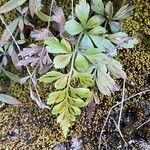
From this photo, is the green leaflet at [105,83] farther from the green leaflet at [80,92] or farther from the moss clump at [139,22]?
the moss clump at [139,22]

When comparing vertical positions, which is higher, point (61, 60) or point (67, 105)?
point (61, 60)

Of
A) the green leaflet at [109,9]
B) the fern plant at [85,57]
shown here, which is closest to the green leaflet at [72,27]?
the fern plant at [85,57]

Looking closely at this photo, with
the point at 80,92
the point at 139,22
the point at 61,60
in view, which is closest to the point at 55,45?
the point at 61,60

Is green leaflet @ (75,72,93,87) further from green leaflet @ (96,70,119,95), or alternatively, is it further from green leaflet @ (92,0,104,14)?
green leaflet @ (92,0,104,14)

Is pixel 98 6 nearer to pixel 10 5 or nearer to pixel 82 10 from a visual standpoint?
pixel 82 10

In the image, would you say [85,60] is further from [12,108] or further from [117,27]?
[12,108]

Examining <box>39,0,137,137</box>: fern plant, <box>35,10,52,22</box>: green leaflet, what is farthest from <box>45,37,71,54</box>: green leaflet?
<box>35,10,52,22</box>: green leaflet

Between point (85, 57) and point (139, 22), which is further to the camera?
point (139, 22)
